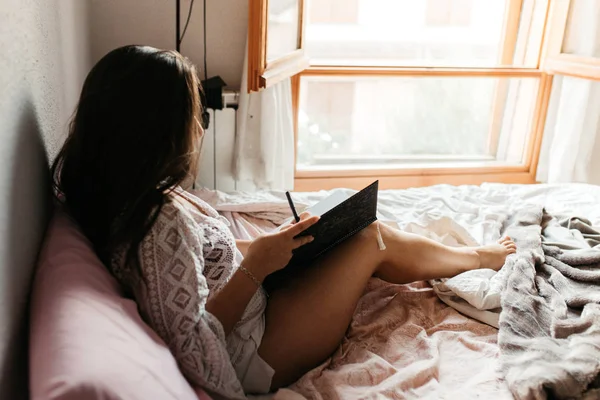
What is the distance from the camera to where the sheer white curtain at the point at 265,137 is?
2381 mm

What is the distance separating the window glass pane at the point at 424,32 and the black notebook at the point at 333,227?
140 centimetres

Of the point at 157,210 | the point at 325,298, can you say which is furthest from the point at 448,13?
the point at 157,210

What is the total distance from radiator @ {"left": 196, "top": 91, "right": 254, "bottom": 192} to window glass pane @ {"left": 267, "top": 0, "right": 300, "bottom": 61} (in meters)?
0.27

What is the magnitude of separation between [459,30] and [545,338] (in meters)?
2.02

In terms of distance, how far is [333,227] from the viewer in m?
1.30

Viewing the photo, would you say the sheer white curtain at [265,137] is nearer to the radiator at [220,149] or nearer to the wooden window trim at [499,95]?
the radiator at [220,149]

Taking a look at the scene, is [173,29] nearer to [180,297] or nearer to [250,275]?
[250,275]

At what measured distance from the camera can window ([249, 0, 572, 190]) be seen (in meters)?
2.75

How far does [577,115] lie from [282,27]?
1357 millimetres

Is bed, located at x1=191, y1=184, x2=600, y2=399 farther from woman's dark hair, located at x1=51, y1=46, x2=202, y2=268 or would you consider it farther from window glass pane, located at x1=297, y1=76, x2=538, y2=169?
window glass pane, located at x1=297, y1=76, x2=538, y2=169

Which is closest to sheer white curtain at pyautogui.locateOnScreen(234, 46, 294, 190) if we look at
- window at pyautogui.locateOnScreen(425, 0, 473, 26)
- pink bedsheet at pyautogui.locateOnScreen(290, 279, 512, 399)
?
window at pyautogui.locateOnScreen(425, 0, 473, 26)

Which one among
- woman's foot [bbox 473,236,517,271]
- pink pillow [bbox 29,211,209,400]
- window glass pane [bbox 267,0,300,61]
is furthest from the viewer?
window glass pane [bbox 267,0,300,61]

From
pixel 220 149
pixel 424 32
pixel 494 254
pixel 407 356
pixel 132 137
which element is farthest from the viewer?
pixel 424 32

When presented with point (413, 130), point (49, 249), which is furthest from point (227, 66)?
point (49, 249)
